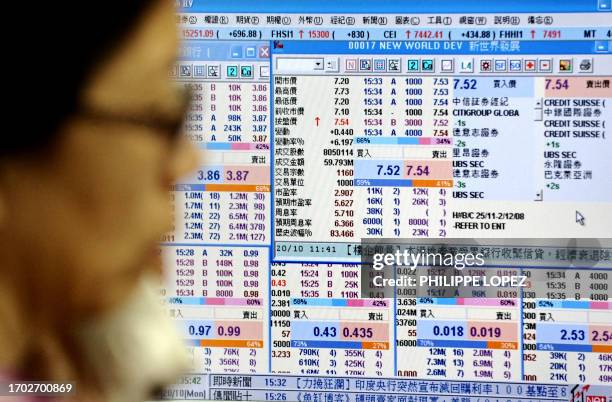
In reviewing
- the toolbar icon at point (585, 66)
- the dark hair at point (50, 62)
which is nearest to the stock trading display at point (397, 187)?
the toolbar icon at point (585, 66)

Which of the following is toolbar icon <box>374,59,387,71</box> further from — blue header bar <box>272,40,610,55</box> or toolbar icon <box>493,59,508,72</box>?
toolbar icon <box>493,59,508,72</box>

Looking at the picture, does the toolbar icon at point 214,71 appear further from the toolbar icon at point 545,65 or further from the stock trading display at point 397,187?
the toolbar icon at point 545,65

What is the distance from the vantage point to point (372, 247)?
2.55 feet

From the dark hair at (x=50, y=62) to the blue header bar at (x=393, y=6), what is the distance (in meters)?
0.52

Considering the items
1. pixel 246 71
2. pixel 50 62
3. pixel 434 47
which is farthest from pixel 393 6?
pixel 50 62

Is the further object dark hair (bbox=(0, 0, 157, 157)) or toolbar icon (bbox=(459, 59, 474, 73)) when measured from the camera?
toolbar icon (bbox=(459, 59, 474, 73))

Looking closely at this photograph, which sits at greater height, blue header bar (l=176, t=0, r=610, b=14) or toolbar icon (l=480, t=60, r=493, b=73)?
blue header bar (l=176, t=0, r=610, b=14)

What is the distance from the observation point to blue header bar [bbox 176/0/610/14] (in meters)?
0.77

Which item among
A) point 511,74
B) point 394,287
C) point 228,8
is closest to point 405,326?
point 394,287

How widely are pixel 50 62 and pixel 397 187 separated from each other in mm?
538

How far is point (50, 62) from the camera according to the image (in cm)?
28

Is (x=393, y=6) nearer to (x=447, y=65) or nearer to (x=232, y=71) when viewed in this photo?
(x=447, y=65)

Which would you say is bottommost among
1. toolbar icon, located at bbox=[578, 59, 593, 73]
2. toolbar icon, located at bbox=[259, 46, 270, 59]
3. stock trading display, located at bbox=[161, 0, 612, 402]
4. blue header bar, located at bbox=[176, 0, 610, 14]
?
stock trading display, located at bbox=[161, 0, 612, 402]

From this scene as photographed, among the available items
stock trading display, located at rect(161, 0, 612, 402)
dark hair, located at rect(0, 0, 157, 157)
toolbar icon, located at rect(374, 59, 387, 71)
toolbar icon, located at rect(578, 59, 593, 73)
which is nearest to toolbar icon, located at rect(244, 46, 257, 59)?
stock trading display, located at rect(161, 0, 612, 402)
